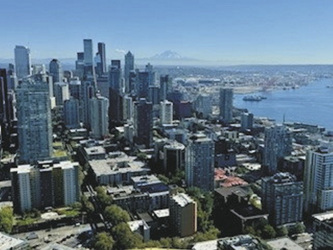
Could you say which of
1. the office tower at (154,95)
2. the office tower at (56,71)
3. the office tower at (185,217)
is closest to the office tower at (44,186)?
the office tower at (185,217)

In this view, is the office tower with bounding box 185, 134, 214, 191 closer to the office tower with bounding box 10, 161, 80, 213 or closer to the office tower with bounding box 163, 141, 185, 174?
the office tower with bounding box 163, 141, 185, 174

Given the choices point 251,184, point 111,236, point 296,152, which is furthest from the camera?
point 296,152

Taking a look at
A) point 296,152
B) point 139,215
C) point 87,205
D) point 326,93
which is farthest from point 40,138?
point 326,93

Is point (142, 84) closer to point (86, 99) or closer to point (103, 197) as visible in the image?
point (86, 99)

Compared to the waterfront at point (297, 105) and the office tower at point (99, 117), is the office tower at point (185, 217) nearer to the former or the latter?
the office tower at point (99, 117)

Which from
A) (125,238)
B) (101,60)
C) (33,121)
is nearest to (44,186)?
(33,121)

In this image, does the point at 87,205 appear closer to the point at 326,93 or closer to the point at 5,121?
the point at 5,121

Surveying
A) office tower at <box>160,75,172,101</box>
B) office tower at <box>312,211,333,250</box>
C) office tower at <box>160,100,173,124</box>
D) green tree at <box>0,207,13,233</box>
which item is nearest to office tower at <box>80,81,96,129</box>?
office tower at <box>160,100,173,124</box>
